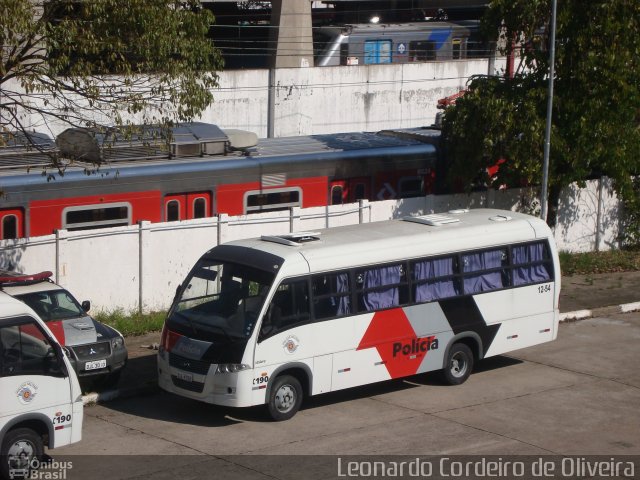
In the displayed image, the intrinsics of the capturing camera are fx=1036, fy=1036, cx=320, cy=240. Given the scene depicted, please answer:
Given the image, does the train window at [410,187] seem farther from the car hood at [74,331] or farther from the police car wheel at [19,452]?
the police car wheel at [19,452]

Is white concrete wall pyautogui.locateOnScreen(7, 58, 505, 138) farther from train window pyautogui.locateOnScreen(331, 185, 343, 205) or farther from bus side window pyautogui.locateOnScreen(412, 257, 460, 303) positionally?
bus side window pyautogui.locateOnScreen(412, 257, 460, 303)

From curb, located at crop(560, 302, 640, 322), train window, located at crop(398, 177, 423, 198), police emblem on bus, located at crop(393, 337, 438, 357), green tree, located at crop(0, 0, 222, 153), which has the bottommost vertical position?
curb, located at crop(560, 302, 640, 322)

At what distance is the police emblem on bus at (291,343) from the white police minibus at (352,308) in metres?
0.02

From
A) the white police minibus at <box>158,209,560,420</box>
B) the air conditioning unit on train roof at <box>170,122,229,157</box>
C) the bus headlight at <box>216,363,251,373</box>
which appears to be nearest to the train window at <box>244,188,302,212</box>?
the air conditioning unit on train roof at <box>170,122,229,157</box>

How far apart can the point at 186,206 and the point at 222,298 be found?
256 inches

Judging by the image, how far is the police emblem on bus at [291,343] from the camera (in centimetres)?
1323

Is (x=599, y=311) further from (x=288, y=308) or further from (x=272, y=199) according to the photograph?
(x=288, y=308)

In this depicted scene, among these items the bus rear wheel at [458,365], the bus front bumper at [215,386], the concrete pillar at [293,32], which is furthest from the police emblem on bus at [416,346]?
the concrete pillar at [293,32]

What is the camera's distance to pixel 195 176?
19.7 m

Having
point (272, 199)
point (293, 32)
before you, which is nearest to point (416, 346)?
point (272, 199)

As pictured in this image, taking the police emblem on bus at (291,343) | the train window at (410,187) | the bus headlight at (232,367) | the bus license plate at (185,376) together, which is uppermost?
the train window at (410,187)

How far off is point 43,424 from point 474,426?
550cm

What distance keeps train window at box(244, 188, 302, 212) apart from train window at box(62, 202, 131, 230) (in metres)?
2.73

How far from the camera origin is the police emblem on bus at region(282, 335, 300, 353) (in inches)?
521
